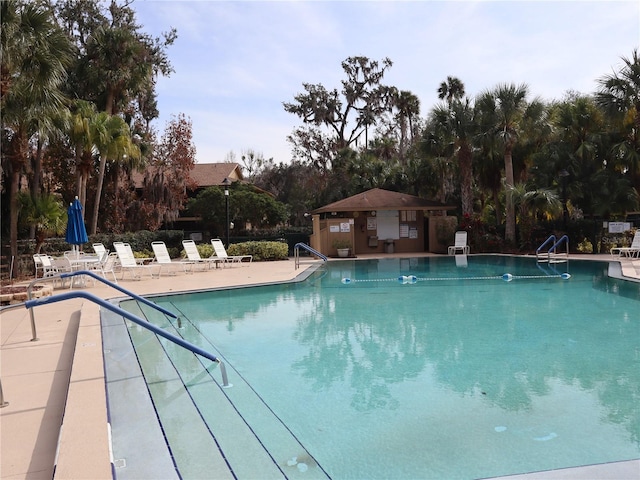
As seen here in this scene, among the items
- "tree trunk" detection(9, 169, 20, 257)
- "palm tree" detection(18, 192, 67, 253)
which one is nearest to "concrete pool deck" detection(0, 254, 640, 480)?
"tree trunk" detection(9, 169, 20, 257)

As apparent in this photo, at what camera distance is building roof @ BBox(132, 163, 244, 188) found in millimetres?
33319

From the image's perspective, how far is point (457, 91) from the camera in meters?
30.5

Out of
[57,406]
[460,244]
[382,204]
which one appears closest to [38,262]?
[57,406]

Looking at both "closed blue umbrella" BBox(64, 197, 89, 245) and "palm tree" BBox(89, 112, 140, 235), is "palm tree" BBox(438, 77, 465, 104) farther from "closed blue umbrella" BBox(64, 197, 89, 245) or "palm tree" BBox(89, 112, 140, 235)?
"closed blue umbrella" BBox(64, 197, 89, 245)

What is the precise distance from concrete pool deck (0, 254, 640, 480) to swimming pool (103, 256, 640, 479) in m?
0.26

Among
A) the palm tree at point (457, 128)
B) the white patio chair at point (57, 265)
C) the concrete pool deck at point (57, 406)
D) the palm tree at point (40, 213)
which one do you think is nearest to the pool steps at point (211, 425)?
the concrete pool deck at point (57, 406)

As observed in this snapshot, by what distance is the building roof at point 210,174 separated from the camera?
33.3m

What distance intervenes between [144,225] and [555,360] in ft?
78.6

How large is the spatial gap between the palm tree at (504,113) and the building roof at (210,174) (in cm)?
1736

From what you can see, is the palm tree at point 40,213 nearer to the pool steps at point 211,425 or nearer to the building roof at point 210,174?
the pool steps at point 211,425

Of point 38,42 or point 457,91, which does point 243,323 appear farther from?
point 457,91

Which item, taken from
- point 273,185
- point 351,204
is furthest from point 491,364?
point 273,185

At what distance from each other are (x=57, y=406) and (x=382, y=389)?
3.12m

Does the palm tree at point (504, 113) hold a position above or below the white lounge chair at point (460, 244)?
above
